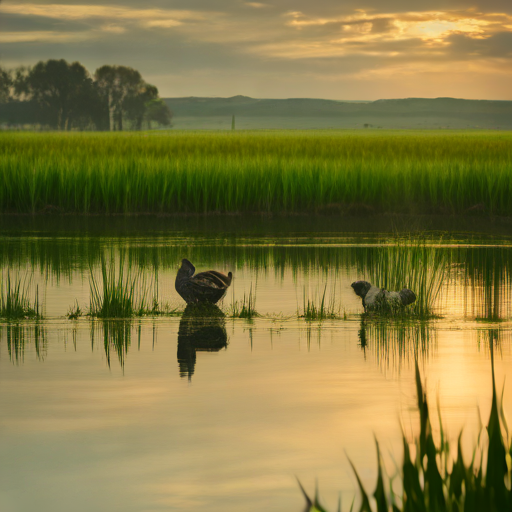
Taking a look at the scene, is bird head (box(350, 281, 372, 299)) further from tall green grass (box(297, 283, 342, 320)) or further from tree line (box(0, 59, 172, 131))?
tree line (box(0, 59, 172, 131))

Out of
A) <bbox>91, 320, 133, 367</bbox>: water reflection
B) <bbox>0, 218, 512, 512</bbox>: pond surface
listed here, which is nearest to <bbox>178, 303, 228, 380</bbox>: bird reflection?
<bbox>0, 218, 512, 512</bbox>: pond surface

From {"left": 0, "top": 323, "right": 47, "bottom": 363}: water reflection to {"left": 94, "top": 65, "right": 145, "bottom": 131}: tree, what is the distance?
115 meters

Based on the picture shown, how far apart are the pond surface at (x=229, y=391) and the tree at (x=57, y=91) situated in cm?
10548

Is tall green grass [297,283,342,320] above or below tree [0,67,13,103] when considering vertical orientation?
below

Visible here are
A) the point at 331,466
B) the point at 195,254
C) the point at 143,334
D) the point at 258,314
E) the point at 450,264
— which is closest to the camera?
the point at 331,466

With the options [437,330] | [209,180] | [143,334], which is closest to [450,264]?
[437,330]

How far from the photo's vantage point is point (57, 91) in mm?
112625

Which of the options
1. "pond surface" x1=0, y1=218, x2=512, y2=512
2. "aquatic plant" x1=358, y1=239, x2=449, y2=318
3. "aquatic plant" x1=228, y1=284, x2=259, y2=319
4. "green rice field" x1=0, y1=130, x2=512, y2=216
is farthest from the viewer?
"green rice field" x1=0, y1=130, x2=512, y2=216

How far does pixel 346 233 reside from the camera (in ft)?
44.8

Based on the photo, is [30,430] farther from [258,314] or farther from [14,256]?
[14,256]

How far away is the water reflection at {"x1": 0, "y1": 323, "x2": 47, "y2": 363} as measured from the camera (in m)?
5.93

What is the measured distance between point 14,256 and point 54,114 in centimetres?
10642

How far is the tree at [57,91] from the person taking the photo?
4365 inches

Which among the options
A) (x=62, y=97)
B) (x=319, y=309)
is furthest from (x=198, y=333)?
(x=62, y=97)
